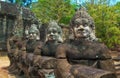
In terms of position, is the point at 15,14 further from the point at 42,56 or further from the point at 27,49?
the point at 42,56

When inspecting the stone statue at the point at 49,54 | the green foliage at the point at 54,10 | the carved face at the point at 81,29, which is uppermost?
the green foliage at the point at 54,10

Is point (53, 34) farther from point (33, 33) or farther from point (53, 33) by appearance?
point (33, 33)

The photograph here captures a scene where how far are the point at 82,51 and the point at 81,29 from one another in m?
0.34

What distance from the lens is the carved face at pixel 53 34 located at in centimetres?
647

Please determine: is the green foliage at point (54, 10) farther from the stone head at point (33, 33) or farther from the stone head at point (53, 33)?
the stone head at point (53, 33)

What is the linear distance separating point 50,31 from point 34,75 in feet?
4.48

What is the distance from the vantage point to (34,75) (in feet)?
23.6

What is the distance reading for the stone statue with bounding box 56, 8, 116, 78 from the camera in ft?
13.8

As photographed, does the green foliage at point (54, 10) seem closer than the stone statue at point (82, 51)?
No

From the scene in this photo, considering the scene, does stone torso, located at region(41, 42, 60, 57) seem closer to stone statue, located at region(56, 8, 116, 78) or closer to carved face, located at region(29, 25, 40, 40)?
stone statue, located at region(56, 8, 116, 78)

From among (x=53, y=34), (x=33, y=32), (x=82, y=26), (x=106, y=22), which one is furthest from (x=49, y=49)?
(x=106, y=22)

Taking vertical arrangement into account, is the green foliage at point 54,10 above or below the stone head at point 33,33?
above

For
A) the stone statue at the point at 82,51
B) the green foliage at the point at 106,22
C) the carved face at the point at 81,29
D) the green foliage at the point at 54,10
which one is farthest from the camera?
the green foliage at the point at 54,10

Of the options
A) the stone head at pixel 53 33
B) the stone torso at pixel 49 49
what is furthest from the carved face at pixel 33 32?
the stone head at pixel 53 33
